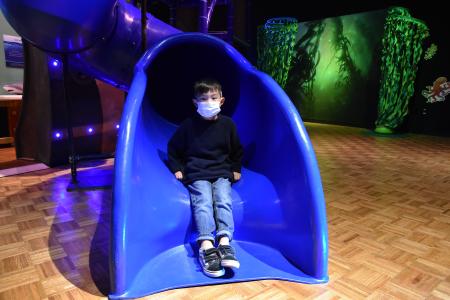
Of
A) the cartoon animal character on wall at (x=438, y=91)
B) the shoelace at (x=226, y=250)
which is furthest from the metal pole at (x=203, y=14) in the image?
the cartoon animal character on wall at (x=438, y=91)

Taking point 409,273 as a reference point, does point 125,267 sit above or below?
above

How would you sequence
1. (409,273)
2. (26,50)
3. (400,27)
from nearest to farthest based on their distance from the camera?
(409,273), (26,50), (400,27)

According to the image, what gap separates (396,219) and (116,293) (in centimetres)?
148

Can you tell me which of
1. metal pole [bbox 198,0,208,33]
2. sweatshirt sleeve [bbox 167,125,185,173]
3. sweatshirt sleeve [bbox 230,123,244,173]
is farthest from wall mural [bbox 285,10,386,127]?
sweatshirt sleeve [bbox 167,125,185,173]

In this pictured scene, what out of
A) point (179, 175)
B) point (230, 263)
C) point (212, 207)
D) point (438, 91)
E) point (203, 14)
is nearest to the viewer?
point (230, 263)

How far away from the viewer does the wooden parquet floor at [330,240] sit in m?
1.16

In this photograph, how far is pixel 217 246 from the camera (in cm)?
135

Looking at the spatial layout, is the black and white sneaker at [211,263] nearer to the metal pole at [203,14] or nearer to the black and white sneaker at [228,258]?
the black and white sneaker at [228,258]

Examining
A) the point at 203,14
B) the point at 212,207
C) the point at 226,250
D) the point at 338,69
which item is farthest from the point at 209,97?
the point at 338,69

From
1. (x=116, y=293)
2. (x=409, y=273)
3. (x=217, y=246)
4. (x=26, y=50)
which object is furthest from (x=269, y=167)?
(x=26, y=50)

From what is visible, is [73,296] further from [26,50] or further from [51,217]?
[26,50]

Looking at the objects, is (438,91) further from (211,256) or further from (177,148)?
(211,256)

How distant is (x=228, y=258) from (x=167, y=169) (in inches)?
23.0

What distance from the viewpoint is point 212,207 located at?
1421 mm
